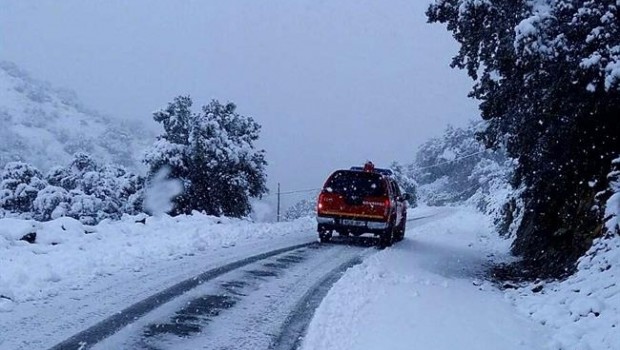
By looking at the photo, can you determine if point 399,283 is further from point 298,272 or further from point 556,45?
point 556,45

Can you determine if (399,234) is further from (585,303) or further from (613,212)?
(585,303)

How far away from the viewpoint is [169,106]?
28.6 m

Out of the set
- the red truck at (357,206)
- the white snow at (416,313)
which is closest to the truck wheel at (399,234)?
the red truck at (357,206)

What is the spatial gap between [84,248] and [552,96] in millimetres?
8634

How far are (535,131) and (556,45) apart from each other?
8.19 ft

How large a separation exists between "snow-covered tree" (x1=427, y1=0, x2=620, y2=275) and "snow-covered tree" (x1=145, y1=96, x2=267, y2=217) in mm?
16247

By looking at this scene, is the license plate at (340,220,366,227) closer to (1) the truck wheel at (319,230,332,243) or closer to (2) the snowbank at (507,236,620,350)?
(1) the truck wheel at (319,230,332,243)

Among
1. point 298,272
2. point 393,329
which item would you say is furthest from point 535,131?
point 393,329

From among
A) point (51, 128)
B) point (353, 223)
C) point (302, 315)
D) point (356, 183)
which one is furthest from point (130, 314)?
point (51, 128)

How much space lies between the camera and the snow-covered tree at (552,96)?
881cm

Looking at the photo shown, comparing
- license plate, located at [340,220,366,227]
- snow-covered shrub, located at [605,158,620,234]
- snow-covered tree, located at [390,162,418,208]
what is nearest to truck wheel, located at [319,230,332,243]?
license plate, located at [340,220,366,227]

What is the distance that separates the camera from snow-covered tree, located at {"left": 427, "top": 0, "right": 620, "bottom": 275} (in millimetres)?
8812

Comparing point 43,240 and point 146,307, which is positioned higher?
point 43,240

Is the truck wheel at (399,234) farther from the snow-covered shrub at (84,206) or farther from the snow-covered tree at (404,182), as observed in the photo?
the snow-covered tree at (404,182)
